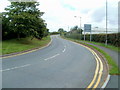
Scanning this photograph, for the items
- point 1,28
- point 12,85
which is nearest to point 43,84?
point 12,85

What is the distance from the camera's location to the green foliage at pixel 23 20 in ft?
72.5

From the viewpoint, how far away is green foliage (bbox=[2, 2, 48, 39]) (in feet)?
72.5

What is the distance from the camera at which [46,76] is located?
691cm

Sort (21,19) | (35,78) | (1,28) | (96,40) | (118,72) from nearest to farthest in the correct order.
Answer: (35,78)
(118,72)
(21,19)
(1,28)
(96,40)

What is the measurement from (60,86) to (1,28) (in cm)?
2208

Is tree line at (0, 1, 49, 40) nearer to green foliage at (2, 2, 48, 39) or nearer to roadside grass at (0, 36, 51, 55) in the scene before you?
green foliage at (2, 2, 48, 39)

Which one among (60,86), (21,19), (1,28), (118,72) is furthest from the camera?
(1,28)

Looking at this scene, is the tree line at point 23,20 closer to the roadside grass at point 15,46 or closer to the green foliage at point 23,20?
the green foliage at point 23,20

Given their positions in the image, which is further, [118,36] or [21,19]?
[21,19]

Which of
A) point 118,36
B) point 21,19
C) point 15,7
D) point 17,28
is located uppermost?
Answer: point 15,7

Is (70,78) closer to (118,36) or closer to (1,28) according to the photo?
(118,36)

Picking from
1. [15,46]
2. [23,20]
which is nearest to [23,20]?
[23,20]

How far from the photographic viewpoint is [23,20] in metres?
22.1

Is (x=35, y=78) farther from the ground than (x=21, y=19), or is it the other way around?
(x=21, y=19)
